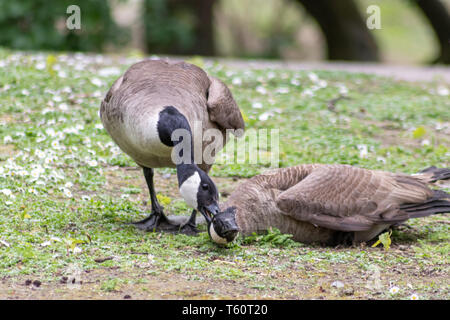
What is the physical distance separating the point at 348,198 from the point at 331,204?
0.60 ft

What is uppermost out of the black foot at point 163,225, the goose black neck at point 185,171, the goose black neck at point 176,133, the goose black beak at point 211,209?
the goose black neck at point 176,133

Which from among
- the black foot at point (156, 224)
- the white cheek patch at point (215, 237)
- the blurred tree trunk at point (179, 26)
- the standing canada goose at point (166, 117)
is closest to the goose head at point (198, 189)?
the standing canada goose at point (166, 117)

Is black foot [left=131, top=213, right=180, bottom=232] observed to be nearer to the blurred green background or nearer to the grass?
the grass

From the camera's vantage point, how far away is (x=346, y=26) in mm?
18375

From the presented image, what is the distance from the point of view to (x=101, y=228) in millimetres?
5711

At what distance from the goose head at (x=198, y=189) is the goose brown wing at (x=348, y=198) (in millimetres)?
841

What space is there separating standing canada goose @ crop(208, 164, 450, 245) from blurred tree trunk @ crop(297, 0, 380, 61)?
43.5ft

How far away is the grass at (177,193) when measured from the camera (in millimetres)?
4477

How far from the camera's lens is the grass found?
448 centimetres

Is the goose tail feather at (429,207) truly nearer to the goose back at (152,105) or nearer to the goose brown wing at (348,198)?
the goose brown wing at (348,198)

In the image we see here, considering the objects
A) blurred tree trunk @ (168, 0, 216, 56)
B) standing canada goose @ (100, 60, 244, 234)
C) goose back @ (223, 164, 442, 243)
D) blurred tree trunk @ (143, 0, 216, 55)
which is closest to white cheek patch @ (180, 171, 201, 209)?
standing canada goose @ (100, 60, 244, 234)

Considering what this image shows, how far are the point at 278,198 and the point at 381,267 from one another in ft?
3.42
